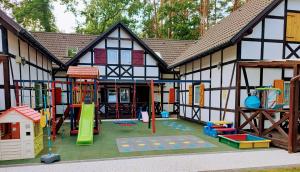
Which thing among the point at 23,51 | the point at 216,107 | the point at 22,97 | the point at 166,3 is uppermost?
the point at 166,3

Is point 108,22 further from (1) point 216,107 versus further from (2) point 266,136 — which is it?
(2) point 266,136

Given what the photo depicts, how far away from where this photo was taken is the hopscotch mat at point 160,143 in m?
6.66

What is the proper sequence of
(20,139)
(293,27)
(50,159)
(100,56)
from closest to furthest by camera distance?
(50,159) → (20,139) → (293,27) → (100,56)

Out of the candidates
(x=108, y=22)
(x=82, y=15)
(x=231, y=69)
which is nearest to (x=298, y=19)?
(x=231, y=69)

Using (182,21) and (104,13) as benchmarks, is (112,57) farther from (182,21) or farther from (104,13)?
(182,21)

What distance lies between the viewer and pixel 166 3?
23.2 m

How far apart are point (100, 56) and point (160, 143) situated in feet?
27.9

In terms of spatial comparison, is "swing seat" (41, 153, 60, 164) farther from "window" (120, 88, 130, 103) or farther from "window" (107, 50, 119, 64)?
"window" (120, 88, 130, 103)

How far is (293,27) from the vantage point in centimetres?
878

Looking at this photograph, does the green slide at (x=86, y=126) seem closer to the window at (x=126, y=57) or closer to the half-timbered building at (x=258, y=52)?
the half-timbered building at (x=258, y=52)

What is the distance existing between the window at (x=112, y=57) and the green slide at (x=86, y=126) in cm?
578

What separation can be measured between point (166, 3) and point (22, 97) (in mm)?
18926

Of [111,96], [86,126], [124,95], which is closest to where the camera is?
[86,126]

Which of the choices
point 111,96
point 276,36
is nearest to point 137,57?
point 111,96
